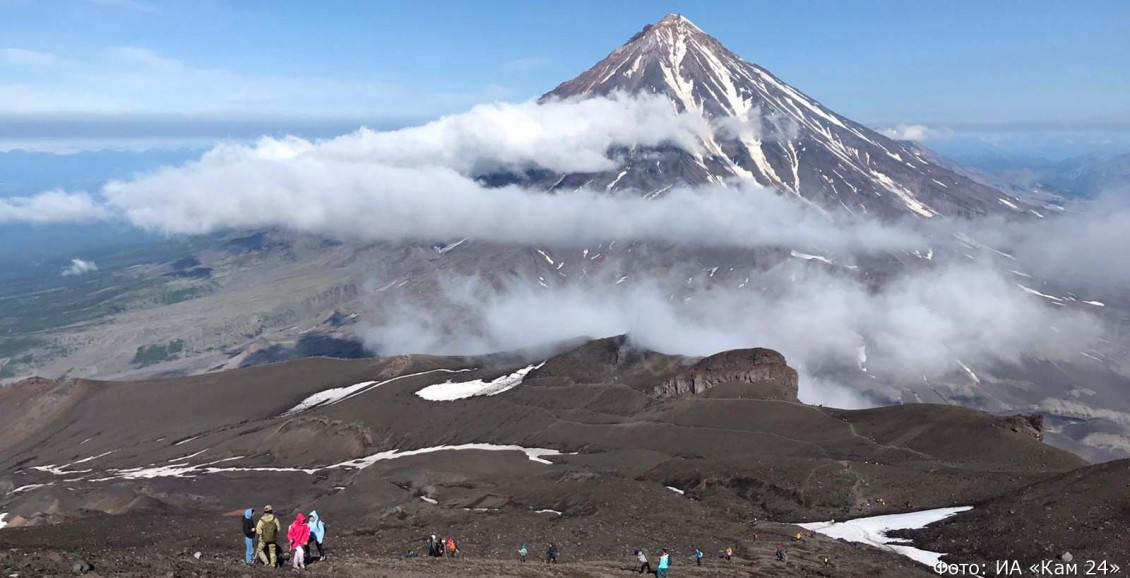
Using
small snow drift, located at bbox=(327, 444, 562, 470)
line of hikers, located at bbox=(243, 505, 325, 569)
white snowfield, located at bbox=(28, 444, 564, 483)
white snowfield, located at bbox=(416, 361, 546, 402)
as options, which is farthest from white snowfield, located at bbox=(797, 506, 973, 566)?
white snowfield, located at bbox=(416, 361, 546, 402)

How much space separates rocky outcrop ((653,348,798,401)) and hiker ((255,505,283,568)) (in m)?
93.1

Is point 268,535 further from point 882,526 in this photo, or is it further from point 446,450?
point 446,450

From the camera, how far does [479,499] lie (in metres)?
78.1

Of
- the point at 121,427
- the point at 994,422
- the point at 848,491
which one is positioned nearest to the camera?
the point at 848,491

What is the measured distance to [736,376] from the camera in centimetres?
12281

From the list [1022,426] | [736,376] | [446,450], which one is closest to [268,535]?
[446,450]

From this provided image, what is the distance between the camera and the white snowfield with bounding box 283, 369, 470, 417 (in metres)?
145

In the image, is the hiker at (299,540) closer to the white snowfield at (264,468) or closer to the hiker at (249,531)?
the hiker at (249,531)

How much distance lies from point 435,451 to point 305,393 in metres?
56.5

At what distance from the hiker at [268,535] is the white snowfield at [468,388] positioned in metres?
98.4

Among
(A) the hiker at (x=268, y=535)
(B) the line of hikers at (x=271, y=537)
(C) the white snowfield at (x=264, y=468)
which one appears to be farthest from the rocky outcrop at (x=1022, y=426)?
(A) the hiker at (x=268, y=535)

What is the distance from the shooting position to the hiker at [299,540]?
3142cm

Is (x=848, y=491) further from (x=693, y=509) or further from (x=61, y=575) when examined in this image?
(x=61, y=575)

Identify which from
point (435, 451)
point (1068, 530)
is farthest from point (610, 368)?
point (1068, 530)
